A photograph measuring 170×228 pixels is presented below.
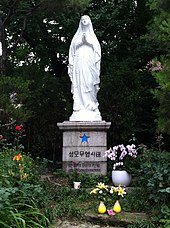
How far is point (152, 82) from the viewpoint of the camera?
9.72 m

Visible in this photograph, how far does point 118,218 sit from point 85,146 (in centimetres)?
233

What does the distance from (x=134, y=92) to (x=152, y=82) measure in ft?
3.18

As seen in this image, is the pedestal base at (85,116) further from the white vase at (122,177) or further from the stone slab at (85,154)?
the white vase at (122,177)

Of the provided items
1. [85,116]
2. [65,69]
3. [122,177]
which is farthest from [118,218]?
[65,69]

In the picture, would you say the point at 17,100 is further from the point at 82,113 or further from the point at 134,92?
the point at 134,92

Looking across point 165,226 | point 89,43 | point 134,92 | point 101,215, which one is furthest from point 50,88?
point 165,226

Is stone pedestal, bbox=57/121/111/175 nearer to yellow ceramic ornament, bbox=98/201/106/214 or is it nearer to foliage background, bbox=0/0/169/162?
foliage background, bbox=0/0/169/162

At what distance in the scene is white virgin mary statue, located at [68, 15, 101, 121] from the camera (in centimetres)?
701

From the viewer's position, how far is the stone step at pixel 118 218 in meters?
4.19

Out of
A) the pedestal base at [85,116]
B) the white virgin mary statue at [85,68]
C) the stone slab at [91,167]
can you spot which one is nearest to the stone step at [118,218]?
the stone slab at [91,167]

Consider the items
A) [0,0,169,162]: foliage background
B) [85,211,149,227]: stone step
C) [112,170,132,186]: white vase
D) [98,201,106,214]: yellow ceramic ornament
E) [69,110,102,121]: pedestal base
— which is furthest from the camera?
[0,0,169,162]: foliage background

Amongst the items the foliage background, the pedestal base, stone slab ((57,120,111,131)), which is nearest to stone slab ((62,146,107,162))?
stone slab ((57,120,111,131))

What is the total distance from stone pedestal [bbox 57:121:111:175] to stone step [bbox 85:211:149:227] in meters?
2.01

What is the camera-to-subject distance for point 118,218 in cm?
424
